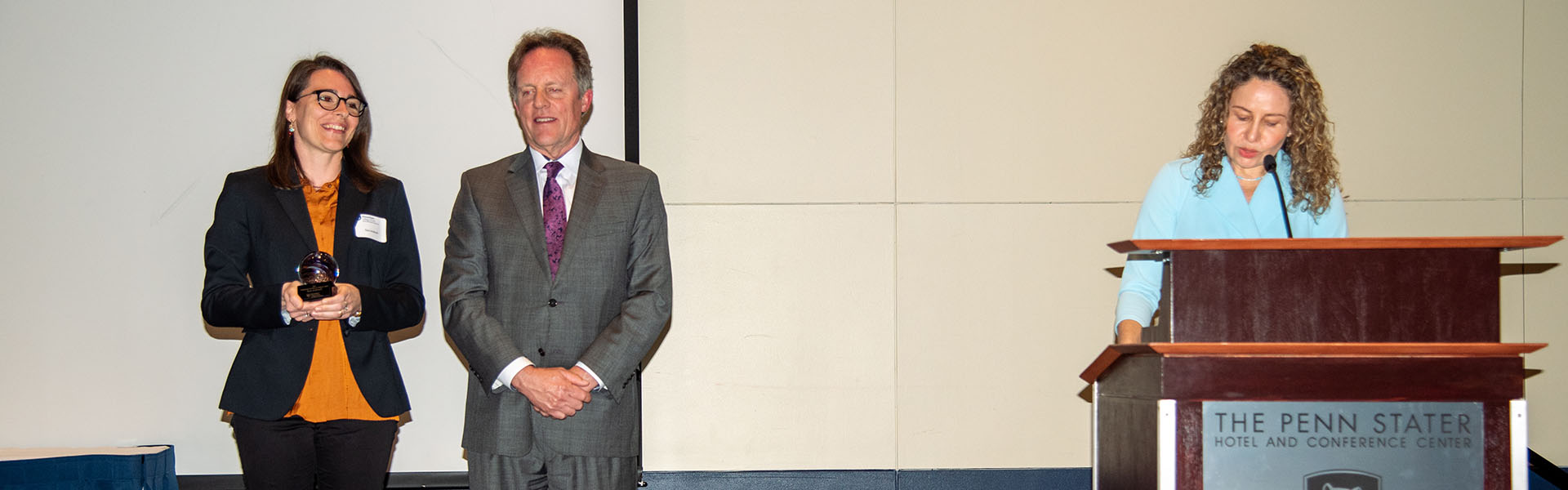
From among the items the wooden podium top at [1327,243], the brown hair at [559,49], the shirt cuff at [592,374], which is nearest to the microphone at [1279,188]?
the wooden podium top at [1327,243]

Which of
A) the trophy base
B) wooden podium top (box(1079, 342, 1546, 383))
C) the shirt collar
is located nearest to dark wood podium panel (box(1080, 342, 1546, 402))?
wooden podium top (box(1079, 342, 1546, 383))

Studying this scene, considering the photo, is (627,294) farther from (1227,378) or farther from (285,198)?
(1227,378)

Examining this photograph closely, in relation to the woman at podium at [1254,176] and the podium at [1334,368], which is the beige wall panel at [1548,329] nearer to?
the woman at podium at [1254,176]

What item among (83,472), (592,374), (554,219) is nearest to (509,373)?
(592,374)

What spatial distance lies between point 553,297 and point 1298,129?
5.75 ft

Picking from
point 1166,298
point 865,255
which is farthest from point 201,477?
point 1166,298

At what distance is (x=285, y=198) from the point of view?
2.71 metres

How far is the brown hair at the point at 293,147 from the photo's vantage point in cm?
274

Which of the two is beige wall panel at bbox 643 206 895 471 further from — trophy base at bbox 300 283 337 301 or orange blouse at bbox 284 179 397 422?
trophy base at bbox 300 283 337 301

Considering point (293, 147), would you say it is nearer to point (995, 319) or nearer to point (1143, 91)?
point (995, 319)

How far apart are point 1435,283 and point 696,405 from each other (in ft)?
8.70

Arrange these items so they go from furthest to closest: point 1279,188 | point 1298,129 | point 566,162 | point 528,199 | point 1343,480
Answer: point 566,162 → point 528,199 → point 1298,129 → point 1279,188 → point 1343,480

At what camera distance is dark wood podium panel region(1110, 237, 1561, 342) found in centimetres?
190

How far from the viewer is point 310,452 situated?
2605 mm
